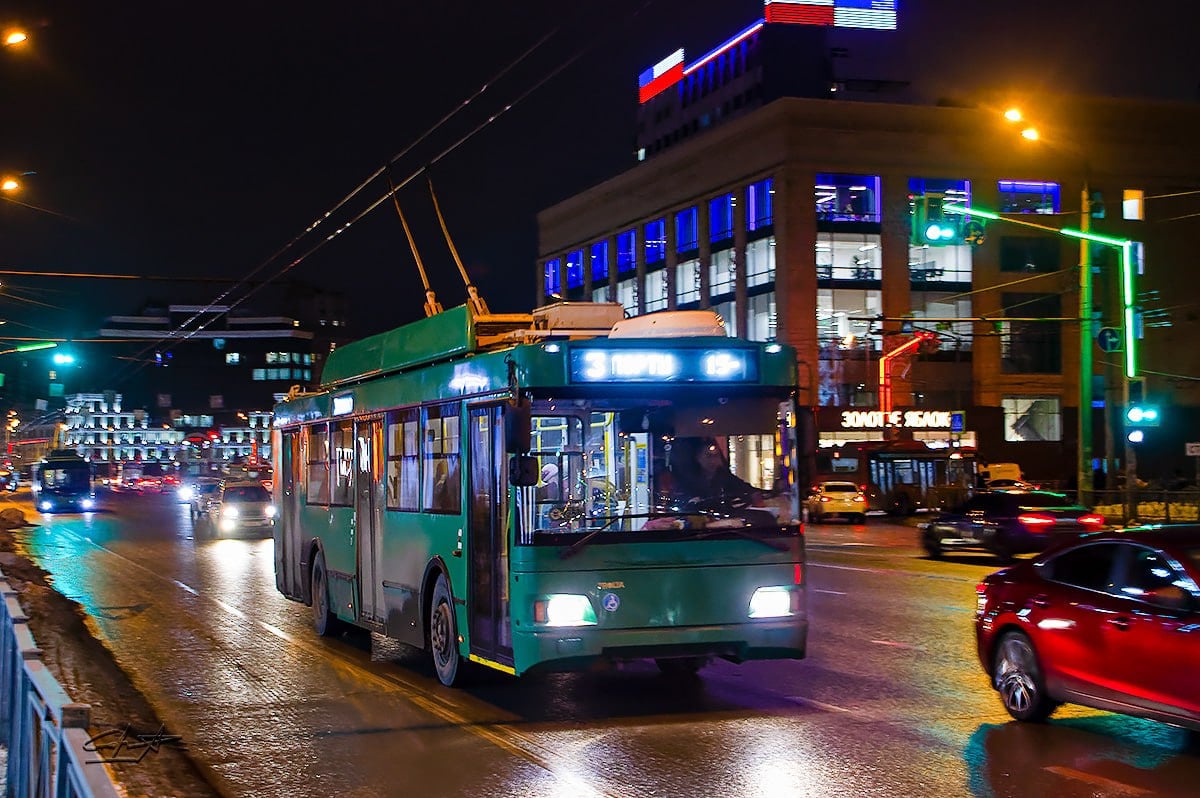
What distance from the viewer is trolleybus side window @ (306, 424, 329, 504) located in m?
16.9

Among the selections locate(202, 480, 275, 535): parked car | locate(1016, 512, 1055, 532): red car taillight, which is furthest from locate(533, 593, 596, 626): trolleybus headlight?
locate(202, 480, 275, 535): parked car

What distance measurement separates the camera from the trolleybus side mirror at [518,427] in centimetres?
1024

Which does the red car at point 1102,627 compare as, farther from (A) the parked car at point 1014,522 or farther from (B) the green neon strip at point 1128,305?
(B) the green neon strip at point 1128,305

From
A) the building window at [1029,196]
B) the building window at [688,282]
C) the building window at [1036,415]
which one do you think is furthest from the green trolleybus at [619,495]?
the building window at [688,282]

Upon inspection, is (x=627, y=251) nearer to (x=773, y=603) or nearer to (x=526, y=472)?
(x=773, y=603)

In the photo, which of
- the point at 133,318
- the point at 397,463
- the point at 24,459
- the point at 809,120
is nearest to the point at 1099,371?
the point at 809,120

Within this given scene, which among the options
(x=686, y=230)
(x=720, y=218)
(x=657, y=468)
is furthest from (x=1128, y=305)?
(x=686, y=230)

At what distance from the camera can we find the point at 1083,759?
29.8 ft

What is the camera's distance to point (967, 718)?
35.0 feet

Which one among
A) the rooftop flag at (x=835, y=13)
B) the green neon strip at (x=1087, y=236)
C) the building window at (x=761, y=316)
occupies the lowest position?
the green neon strip at (x=1087, y=236)

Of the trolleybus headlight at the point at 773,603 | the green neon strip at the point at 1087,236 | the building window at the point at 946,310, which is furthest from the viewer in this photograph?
the building window at the point at 946,310

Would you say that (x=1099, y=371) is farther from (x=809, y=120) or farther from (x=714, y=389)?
(x=714, y=389)

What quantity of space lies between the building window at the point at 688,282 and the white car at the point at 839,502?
25850mm

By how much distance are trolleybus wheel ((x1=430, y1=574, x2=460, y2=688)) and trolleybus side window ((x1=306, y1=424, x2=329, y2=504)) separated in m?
4.34
